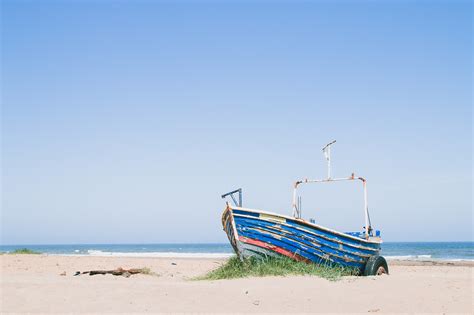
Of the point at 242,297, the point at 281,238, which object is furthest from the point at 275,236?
the point at 242,297

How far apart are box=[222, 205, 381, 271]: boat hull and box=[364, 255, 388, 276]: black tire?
1.65 metres

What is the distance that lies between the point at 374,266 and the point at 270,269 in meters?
3.78

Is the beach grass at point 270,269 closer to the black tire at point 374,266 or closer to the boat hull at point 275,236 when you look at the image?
the boat hull at point 275,236

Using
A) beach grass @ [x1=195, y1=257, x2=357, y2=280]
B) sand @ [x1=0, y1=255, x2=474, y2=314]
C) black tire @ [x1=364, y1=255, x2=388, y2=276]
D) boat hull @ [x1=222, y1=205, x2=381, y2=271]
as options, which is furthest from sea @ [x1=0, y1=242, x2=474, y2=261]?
sand @ [x1=0, y1=255, x2=474, y2=314]

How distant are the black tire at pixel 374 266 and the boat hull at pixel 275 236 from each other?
5.41ft

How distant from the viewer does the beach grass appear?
38.9 ft

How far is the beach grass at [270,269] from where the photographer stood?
11.9 meters

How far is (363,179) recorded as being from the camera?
1417 centimetres

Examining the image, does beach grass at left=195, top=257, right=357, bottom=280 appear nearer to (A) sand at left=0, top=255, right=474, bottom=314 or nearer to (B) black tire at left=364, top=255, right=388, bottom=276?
(A) sand at left=0, top=255, right=474, bottom=314

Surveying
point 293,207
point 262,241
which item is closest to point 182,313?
point 262,241

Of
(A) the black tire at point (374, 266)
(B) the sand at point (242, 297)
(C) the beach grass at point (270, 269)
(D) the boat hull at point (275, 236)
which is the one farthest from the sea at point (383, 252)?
(B) the sand at point (242, 297)

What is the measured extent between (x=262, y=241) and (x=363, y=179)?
381cm

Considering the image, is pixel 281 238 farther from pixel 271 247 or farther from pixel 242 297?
pixel 242 297

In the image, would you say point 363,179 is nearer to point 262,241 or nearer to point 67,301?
point 262,241
